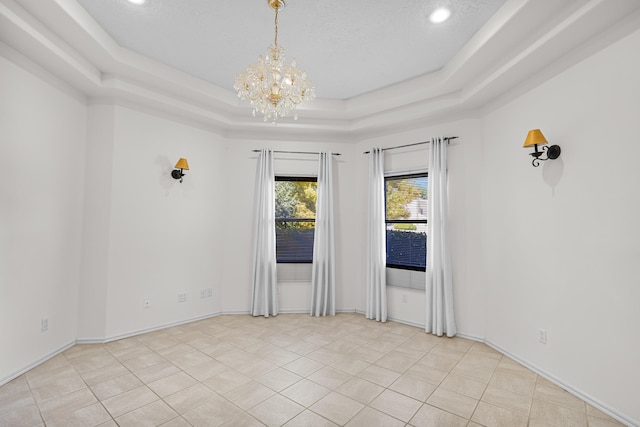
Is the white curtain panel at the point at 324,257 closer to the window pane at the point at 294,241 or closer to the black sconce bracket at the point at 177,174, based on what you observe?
the window pane at the point at 294,241

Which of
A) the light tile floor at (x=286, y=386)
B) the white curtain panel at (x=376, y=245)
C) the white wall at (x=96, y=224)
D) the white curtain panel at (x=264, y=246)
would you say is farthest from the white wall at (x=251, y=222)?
the white wall at (x=96, y=224)

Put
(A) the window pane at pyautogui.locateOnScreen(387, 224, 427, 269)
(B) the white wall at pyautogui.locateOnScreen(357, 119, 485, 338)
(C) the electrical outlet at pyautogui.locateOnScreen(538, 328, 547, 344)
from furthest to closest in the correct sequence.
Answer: (A) the window pane at pyautogui.locateOnScreen(387, 224, 427, 269)
(B) the white wall at pyautogui.locateOnScreen(357, 119, 485, 338)
(C) the electrical outlet at pyautogui.locateOnScreen(538, 328, 547, 344)

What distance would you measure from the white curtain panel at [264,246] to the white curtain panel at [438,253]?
2195 mm

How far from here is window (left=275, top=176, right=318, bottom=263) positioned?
489 centimetres

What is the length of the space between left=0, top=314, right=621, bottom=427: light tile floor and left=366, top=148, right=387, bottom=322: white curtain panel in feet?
2.37

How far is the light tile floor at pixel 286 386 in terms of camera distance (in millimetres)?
2162

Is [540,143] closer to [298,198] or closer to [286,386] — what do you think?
[286,386]

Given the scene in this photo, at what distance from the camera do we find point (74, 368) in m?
2.84

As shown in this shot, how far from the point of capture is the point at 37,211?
9.63ft

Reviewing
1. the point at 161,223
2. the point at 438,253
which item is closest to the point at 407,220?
the point at 438,253

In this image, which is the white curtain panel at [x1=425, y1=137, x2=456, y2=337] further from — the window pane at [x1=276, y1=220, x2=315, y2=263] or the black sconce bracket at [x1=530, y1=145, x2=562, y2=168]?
the window pane at [x1=276, y1=220, x2=315, y2=263]

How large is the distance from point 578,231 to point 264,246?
3614 mm

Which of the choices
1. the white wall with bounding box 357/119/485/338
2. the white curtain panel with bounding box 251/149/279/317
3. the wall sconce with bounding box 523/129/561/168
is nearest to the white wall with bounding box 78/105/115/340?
the white curtain panel with bounding box 251/149/279/317

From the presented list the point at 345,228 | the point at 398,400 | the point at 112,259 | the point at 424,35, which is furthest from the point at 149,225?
the point at 424,35
